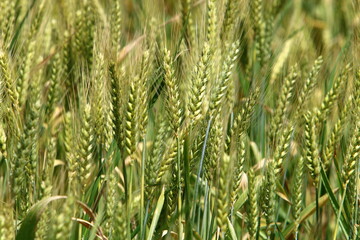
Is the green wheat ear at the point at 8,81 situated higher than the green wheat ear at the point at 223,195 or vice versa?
the green wheat ear at the point at 8,81

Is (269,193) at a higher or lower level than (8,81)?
lower

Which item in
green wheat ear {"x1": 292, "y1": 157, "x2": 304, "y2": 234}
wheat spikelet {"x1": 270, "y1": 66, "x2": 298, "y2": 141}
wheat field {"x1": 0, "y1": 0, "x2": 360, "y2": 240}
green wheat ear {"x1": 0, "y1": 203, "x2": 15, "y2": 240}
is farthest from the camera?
wheat spikelet {"x1": 270, "y1": 66, "x2": 298, "y2": 141}

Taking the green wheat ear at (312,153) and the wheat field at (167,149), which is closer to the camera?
the wheat field at (167,149)

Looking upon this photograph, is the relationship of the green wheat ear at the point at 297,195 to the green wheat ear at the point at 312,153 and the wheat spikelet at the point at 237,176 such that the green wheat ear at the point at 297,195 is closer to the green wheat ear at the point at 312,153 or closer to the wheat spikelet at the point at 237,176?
the green wheat ear at the point at 312,153

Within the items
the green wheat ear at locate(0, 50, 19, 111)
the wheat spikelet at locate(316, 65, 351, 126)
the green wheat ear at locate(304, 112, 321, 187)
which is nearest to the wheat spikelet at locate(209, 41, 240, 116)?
the green wheat ear at locate(304, 112, 321, 187)

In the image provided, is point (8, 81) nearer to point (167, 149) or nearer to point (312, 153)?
point (167, 149)

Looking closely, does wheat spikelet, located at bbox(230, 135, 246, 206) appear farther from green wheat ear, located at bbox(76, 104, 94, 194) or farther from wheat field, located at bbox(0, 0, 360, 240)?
green wheat ear, located at bbox(76, 104, 94, 194)

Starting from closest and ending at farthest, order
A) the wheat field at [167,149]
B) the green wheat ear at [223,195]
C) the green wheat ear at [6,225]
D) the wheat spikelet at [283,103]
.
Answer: the green wheat ear at [6,225]
the green wheat ear at [223,195]
the wheat field at [167,149]
the wheat spikelet at [283,103]

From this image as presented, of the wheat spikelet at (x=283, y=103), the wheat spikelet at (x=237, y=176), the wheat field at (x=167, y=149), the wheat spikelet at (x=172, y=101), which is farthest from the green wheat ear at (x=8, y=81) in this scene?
the wheat spikelet at (x=283, y=103)

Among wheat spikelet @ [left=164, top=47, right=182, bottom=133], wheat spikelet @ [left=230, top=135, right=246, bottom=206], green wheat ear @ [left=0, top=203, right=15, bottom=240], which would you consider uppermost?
wheat spikelet @ [left=164, top=47, right=182, bottom=133]

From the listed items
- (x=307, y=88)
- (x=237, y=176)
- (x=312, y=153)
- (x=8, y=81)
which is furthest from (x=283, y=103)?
(x=8, y=81)

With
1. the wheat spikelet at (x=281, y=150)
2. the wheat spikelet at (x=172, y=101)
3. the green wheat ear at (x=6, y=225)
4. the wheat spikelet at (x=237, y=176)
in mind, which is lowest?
the green wheat ear at (x=6, y=225)

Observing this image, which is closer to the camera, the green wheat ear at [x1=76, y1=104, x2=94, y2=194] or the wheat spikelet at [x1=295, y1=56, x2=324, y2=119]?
the green wheat ear at [x1=76, y1=104, x2=94, y2=194]

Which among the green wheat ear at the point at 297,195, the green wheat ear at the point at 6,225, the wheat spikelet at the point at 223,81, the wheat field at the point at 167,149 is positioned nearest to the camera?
the green wheat ear at the point at 6,225
